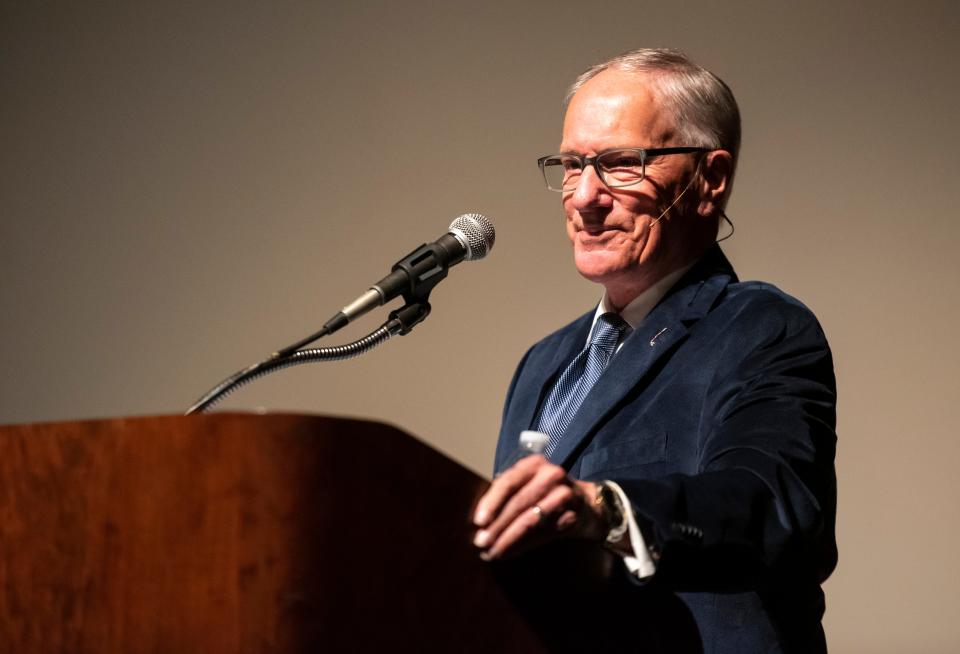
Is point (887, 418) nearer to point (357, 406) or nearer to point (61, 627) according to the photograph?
point (357, 406)

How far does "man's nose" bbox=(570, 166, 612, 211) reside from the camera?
1985 millimetres

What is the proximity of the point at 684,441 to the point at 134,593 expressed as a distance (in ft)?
3.13

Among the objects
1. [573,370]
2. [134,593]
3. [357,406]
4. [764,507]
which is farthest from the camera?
[357,406]

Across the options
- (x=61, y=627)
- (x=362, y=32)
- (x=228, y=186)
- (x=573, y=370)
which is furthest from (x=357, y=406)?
(x=61, y=627)

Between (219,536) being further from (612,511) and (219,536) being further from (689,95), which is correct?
(689,95)

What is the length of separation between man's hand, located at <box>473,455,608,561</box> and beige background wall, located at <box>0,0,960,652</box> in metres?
2.41

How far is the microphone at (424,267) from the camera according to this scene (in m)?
1.48

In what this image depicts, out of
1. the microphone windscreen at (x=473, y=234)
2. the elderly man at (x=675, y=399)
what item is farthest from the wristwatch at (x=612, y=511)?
the microphone windscreen at (x=473, y=234)

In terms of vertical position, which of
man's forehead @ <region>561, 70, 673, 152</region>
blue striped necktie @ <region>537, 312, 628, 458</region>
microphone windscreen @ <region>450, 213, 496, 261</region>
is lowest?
blue striped necktie @ <region>537, 312, 628, 458</region>

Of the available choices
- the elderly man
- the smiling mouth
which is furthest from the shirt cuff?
the smiling mouth

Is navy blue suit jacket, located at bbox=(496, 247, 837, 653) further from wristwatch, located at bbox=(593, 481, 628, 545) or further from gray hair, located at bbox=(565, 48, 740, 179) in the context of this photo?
gray hair, located at bbox=(565, 48, 740, 179)

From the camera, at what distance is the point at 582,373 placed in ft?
6.76

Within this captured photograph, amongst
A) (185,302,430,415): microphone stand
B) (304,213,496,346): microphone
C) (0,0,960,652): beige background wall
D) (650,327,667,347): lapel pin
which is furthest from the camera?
(0,0,960,652): beige background wall

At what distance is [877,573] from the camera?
3.15m
